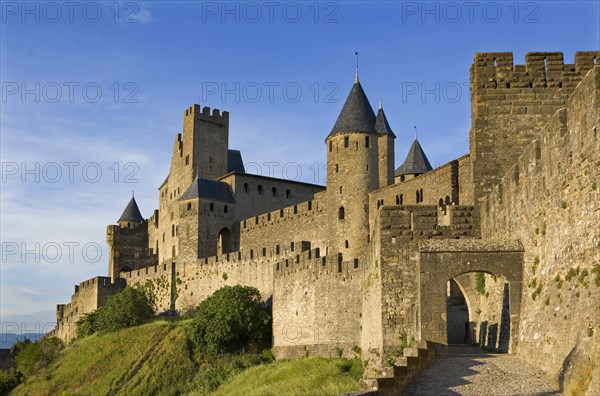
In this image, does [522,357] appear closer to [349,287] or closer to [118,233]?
[349,287]

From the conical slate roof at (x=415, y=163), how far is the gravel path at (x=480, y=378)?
145ft

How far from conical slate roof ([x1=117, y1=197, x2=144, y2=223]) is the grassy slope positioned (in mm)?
32326

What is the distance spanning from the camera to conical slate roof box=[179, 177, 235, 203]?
6203 centimetres

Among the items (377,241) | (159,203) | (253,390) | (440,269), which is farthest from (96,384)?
(159,203)

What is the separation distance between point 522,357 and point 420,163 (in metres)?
44.9

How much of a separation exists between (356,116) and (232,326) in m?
15.9

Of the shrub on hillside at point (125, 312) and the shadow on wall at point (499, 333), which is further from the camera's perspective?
the shrub on hillside at point (125, 312)

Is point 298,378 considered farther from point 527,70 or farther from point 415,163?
point 415,163

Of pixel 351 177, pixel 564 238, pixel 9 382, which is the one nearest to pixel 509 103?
pixel 564 238

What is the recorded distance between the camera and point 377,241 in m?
25.5

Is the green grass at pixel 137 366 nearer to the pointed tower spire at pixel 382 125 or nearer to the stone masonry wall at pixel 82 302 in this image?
the stone masonry wall at pixel 82 302

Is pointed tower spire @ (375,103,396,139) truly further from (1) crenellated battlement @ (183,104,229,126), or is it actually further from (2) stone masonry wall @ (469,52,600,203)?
(2) stone masonry wall @ (469,52,600,203)

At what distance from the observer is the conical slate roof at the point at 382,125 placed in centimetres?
6106

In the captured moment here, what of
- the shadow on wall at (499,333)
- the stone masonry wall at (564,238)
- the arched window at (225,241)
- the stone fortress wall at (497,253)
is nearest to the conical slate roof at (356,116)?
the stone fortress wall at (497,253)
